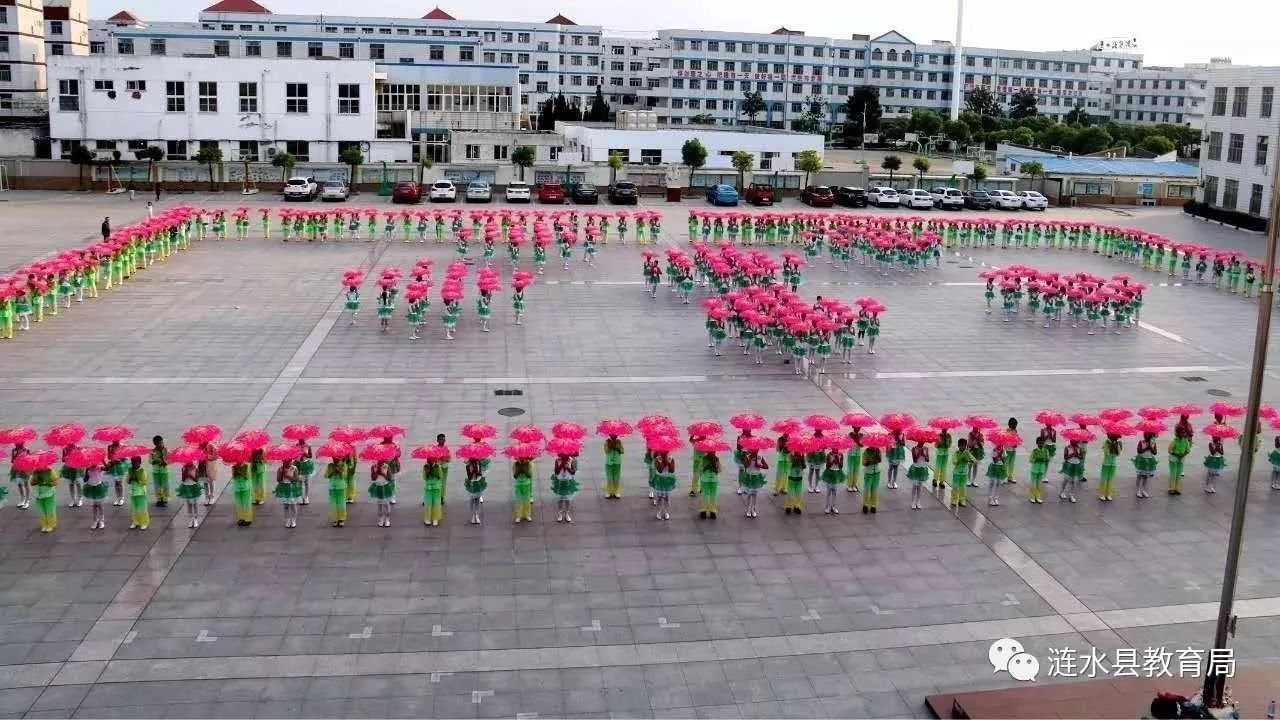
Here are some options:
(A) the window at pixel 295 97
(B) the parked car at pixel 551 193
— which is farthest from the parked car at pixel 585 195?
(A) the window at pixel 295 97

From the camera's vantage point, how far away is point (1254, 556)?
46.3ft

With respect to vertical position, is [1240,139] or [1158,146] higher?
[1158,146]

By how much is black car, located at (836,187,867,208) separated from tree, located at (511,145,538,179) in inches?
A: 593

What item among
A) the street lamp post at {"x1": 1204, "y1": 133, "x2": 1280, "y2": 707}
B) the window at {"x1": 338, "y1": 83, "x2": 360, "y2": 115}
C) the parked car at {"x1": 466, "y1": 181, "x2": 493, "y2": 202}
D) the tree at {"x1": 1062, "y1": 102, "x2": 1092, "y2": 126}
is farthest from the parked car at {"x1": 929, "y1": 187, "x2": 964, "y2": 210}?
the tree at {"x1": 1062, "y1": 102, "x2": 1092, "y2": 126}

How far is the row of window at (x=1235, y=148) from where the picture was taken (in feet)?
162

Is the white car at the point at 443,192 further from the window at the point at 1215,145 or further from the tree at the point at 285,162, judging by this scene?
the window at the point at 1215,145

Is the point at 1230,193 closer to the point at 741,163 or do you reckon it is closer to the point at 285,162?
the point at 741,163

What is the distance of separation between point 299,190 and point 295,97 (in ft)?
35.1

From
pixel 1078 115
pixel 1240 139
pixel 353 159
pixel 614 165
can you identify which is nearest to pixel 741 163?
pixel 614 165

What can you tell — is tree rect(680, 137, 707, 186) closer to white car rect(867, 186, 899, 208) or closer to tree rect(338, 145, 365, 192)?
white car rect(867, 186, 899, 208)

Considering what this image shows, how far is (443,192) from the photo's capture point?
167 ft

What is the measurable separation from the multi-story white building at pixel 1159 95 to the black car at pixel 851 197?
69109 millimetres

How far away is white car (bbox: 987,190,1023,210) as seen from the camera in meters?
55.0

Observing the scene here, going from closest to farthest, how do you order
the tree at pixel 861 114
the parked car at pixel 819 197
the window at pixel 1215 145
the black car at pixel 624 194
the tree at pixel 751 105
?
1. the black car at pixel 624 194
2. the window at pixel 1215 145
3. the parked car at pixel 819 197
4. the tree at pixel 861 114
5. the tree at pixel 751 105
